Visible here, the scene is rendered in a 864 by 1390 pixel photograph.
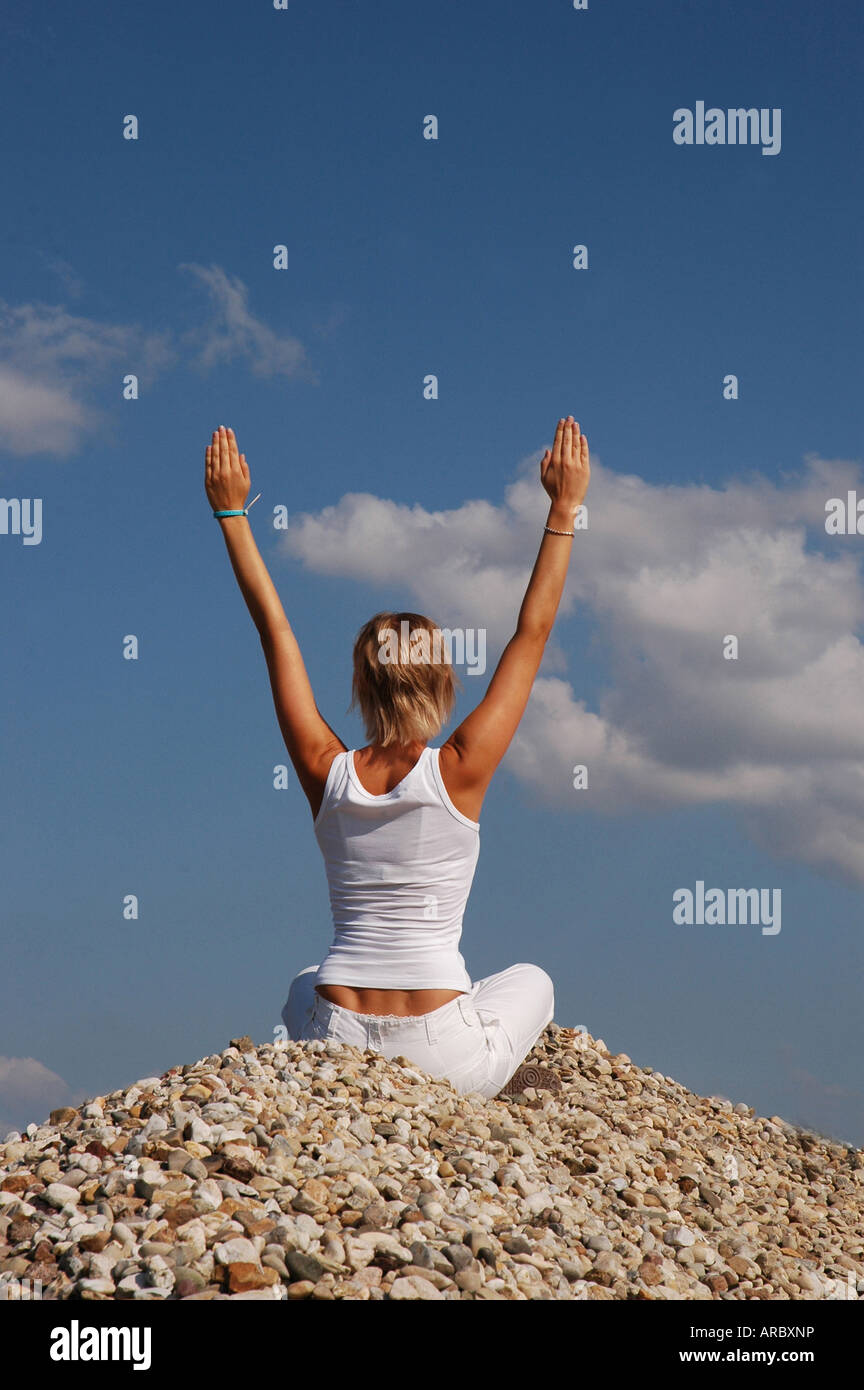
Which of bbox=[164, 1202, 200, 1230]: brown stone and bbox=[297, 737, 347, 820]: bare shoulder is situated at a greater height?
bbox=[297, 737, 347, 820]: bare shoulder

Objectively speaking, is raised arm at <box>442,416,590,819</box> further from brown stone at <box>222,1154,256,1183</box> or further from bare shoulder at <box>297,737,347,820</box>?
brown stone at <box>222,1154,256,1183</box>

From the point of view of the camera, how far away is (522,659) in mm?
5477

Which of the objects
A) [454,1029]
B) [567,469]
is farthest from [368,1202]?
[567,469]

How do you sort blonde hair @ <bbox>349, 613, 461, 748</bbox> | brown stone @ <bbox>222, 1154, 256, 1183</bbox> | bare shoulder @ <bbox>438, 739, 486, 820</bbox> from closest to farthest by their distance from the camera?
brown stone @ <bbox>222, 1154, 256, 1183</bbox>
bare shoulder @ <bbox>438, 739, 486, 820</bbox>
blonde hair @ <bbox>349, 613, 461, 748</bbox>

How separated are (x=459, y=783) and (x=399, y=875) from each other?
0.52 meters

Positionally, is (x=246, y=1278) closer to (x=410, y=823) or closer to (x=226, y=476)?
(x=410, y=823)

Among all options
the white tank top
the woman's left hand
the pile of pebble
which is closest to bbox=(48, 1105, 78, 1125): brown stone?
the pile of pebble

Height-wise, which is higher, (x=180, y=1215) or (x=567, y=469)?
(x=567, y=469)

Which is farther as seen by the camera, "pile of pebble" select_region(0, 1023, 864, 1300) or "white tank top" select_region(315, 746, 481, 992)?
"white tank top" select_region(315, 746, 481, 992)

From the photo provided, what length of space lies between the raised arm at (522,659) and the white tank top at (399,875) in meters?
0.12

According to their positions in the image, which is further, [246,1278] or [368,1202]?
[368,1202]

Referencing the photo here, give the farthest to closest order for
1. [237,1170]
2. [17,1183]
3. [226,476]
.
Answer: [226,476] < [17,1183] < [237,1170]

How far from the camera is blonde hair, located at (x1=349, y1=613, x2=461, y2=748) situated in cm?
554

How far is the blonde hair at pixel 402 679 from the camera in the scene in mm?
5535
